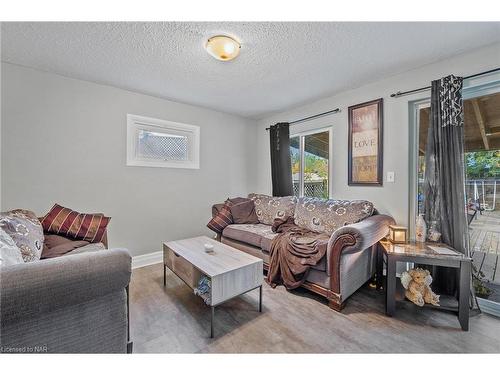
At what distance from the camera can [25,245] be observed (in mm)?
1395

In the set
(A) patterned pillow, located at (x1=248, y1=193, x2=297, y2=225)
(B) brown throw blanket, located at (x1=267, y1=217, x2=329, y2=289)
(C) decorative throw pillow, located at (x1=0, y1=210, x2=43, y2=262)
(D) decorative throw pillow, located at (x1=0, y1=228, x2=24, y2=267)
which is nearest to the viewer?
(D) decorative throw pillow, located at (x1=0, y1=228, x2=24, y2=267)

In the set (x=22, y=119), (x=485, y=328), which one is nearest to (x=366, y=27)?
(x=485, y=328)

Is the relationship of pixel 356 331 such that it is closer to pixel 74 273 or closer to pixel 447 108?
pixel 74 273

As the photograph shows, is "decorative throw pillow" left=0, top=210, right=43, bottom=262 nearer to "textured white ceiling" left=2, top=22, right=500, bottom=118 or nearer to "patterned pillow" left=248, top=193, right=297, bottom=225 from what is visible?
"textured white ceiling" left=2, top=22, right=500, bottom=118

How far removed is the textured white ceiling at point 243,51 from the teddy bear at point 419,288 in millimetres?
1924

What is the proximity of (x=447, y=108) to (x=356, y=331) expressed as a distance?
2007 millimetres

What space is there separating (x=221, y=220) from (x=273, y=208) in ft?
2.52

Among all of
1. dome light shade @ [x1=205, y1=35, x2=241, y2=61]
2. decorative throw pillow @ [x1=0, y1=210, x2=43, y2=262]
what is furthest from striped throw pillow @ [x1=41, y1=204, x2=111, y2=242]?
dome light shade @ [x1=205, y1=35, x2=241, y2=61]

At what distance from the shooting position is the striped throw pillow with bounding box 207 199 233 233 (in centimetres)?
302

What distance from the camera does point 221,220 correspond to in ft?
9.98

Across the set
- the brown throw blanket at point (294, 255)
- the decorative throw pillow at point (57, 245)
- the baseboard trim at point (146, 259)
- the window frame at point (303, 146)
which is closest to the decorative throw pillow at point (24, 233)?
the decorative throw pillow at point (57, 245)

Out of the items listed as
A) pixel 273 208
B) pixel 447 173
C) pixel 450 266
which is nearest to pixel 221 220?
pixel 273 208

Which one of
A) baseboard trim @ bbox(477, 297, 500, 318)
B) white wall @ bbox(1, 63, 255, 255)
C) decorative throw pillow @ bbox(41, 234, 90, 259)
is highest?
white wall @ bbox(1, 63, 255, 255)

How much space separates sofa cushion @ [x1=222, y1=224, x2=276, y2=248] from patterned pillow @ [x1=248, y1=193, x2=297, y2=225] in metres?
Answer: 0.15
